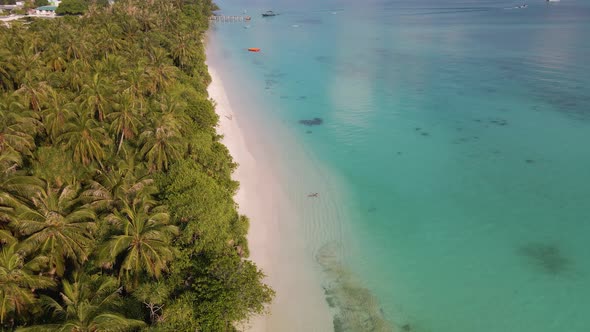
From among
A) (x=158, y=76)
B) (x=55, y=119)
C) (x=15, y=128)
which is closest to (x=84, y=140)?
(x=55, y=119)

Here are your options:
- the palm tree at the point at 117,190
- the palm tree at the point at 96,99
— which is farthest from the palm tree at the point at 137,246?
the palm tree at the point at 96,99

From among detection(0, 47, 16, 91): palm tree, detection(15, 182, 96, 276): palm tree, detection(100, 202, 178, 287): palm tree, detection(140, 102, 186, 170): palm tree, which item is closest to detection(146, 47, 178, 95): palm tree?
detection(140, 102, 186, 170): palm tree

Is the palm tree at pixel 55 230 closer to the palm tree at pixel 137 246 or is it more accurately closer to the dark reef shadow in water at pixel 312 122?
the palm tree at pixel 137 246

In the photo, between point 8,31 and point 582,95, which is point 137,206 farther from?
point 582,95

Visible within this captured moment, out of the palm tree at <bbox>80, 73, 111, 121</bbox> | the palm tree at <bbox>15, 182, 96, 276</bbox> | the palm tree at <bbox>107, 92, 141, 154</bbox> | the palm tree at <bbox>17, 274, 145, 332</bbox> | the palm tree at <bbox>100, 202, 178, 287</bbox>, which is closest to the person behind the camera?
the palm tree at <bbox>17, 274, 145, 332</bbox>

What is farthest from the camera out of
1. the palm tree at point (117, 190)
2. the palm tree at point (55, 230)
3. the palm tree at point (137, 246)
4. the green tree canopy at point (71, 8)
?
the green tree canopy at point (71, 8)

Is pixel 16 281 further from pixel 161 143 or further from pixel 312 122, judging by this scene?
pixel 312 122

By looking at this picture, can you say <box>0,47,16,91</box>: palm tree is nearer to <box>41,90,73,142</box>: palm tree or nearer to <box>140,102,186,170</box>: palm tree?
<box>41,90,73,142</box>: palm tree
